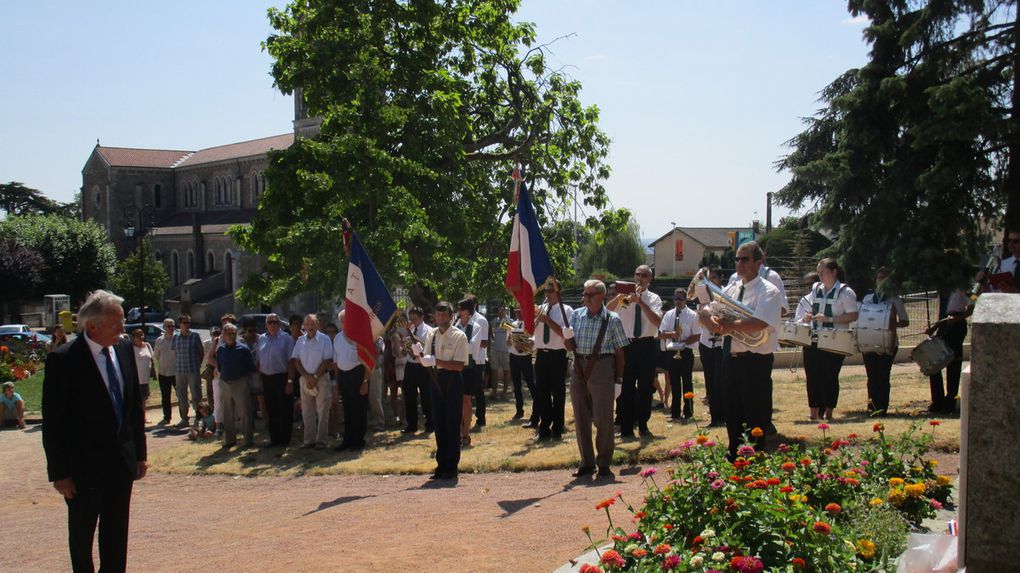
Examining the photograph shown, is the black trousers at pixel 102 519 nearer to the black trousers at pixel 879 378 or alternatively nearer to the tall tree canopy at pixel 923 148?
the black trousers at pixel 879 378

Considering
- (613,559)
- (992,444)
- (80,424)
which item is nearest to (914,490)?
(992,444)

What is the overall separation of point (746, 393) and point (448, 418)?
3824 millimetres

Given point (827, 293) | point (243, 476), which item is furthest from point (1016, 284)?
point (243, 476)

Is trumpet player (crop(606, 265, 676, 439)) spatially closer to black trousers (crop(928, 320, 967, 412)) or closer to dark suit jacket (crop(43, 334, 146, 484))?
black trousers (crop(928, 320, 967, 412))

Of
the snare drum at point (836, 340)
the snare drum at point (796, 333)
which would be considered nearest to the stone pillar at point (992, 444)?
the snare drum at point (836, 340)

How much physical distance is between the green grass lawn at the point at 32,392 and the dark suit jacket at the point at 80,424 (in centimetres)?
1507

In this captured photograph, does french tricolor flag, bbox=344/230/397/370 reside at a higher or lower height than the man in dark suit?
higher

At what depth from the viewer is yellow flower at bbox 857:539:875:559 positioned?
4609 mm

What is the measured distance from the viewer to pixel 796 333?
11.0 meters

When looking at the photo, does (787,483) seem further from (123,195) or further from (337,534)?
(123,195)

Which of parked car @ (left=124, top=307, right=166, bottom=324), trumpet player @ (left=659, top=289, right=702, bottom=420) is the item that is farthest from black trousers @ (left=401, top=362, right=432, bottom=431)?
parked car @ (left=124, top=307, right=166, bottom=324)

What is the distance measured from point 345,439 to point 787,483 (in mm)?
9174

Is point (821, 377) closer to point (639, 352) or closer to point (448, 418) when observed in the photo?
point (639, 352)

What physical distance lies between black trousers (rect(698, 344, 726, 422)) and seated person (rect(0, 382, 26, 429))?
46.5ft
